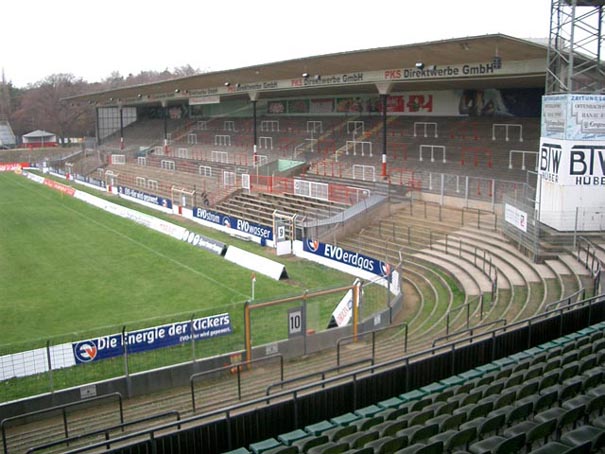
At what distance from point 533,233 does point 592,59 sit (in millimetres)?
5703

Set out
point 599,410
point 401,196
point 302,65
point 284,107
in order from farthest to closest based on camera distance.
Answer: point 284,107 < point 302,65 < point 401,196 < point 599,410

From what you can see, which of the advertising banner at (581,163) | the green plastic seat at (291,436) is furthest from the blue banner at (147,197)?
the green plastic seat at (291,436)

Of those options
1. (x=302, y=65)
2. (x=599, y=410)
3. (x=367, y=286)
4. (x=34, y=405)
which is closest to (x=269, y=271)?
(x=367, y=286)

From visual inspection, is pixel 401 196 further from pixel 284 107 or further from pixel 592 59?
pixel 284 107

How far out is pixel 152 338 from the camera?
13125 millimetres

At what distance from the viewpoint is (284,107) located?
5194 cm

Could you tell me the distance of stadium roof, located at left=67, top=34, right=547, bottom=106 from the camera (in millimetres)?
23281

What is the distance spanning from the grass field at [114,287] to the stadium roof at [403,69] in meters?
9.71

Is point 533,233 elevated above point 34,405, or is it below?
above

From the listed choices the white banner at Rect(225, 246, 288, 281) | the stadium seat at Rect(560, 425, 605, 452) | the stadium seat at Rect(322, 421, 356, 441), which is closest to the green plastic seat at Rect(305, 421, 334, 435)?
the stadium seat at Rect(322, 421, 356, 441)

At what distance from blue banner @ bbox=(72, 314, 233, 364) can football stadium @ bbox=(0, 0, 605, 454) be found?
0.15ft

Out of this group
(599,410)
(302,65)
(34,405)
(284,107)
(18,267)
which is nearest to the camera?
(599,410)

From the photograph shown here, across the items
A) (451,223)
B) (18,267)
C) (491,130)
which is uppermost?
(491,130)

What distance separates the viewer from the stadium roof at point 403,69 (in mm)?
23281
